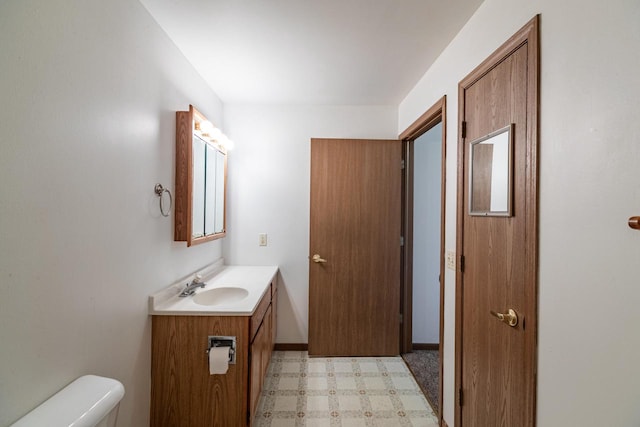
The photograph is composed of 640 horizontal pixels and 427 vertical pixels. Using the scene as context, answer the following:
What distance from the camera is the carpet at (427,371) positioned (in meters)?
2.09

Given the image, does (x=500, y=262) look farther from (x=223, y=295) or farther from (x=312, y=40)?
(x=223, y=295)

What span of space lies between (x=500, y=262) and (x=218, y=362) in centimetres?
148

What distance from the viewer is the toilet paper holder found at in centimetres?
150

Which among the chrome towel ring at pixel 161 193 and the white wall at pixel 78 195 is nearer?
the white wall at pixel 78 195

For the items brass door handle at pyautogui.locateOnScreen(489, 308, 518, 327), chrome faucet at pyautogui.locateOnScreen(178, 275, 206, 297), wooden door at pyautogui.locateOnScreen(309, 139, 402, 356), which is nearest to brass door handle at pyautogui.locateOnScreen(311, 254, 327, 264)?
wooden door at pyautogui.locateOnScreen(309, 139, 402, 356)

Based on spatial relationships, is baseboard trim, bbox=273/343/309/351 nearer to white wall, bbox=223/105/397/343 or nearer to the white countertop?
white wall, bbox=223/105/397/343

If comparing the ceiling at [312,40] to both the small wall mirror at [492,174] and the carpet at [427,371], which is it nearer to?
the small wall mirror at [492,174]

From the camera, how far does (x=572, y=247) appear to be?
863 mm

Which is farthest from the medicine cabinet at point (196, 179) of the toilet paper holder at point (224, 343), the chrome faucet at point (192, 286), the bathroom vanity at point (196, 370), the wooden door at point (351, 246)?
the wooden door at point (351, 246)

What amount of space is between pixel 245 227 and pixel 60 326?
5.89ft

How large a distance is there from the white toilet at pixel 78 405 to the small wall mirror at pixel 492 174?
1641 millimetres

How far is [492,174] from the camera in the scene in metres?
1.28

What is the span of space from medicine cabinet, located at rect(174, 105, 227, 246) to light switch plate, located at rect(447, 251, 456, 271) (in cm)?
A: 164

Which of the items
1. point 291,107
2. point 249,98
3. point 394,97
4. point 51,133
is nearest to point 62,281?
point 51,133
